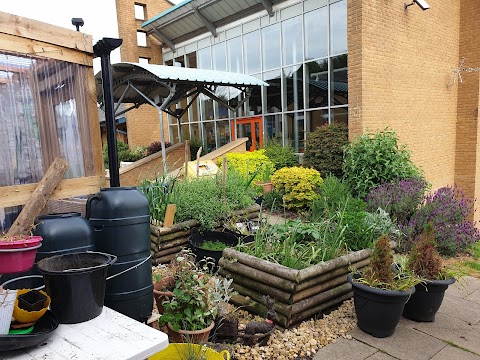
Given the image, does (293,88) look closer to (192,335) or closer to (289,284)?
(289,284)

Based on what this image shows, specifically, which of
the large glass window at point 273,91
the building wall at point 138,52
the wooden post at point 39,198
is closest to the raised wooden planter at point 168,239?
the wooden post at point 39,198

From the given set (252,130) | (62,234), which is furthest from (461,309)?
(252,130)

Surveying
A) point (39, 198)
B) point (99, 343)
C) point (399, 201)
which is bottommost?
point (399, 201)

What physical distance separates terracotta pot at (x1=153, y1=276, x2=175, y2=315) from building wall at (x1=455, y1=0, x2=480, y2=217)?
12391mm

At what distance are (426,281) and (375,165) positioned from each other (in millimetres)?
5287

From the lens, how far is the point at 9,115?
291 centimetres

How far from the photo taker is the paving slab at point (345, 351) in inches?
113

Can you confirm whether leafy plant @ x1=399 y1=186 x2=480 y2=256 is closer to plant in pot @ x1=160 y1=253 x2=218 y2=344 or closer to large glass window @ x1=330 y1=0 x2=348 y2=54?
plant in pot @ x1=160 y1=253 x2=218 y2=344

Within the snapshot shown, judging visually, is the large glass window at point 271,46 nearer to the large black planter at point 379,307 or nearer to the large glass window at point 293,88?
the large glass window at point 293,88

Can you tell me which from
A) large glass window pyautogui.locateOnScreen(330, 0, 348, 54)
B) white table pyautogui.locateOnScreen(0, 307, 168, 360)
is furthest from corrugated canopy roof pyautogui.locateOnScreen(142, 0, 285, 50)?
white table pyautogui.locateOnScreen(0, 307, 168, 360)

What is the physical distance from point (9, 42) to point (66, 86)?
Result: 0.54m

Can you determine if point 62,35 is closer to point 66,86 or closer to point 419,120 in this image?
point 66,86

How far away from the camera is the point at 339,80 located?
10703 millimetres

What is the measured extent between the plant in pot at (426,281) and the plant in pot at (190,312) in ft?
6.16
